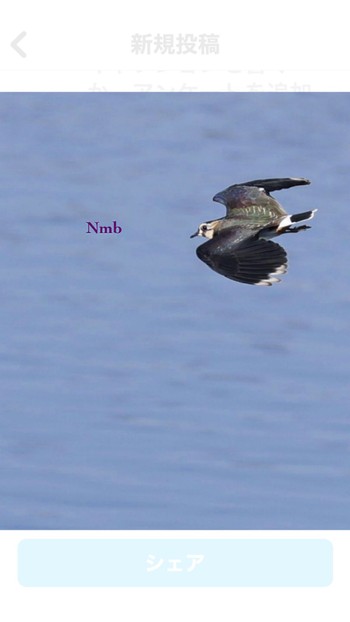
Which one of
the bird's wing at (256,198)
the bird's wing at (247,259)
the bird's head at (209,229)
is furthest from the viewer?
the bird's head at (209,229)

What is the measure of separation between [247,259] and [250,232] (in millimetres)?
512

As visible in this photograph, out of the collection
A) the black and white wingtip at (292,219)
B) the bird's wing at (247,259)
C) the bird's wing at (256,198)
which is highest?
the bird's wing at (256,198)

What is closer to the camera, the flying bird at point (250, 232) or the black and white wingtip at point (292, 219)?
the flying bird at point (250, 232)

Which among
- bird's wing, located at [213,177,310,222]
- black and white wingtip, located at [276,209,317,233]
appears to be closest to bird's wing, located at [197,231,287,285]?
black and white wingtip, located at [276,209,317,233]

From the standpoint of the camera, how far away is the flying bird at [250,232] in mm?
7559

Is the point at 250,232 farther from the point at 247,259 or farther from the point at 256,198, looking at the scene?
the point at 247,259

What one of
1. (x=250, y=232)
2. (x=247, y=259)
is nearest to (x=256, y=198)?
(x=250, y=232)

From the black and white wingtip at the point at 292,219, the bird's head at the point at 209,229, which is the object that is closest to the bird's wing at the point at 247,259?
the black and white wingtip at the point at 292,219

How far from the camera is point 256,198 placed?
8438 millimetres

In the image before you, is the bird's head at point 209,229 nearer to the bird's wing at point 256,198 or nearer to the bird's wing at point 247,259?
the bird's wing at point 256,198

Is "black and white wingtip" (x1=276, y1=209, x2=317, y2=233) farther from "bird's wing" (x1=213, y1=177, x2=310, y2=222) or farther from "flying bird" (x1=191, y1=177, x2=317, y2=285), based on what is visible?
"bird's wing" (x1=213, y1=177, x2=310, y2=222)
